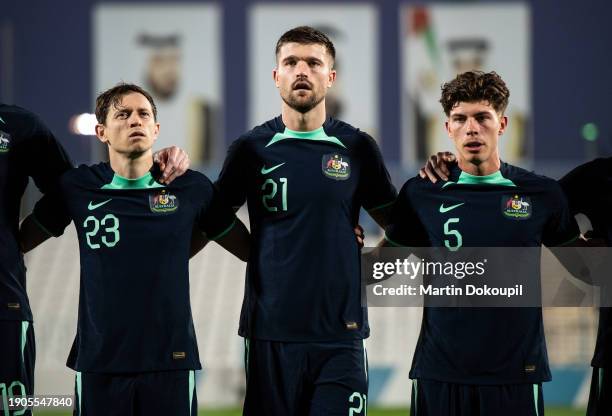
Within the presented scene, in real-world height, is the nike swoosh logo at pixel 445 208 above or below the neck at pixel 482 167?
below

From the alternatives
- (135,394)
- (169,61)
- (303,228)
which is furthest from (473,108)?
(169,61)

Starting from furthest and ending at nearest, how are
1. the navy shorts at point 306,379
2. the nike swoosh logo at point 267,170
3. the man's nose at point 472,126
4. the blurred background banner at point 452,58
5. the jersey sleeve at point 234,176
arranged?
the blurred background banner at point 452,58, the jersey sleeve at point 234,176, the nike swoosh logo at point 267,170, the man's nose at point 472,126, the navy shorts at point 306,379

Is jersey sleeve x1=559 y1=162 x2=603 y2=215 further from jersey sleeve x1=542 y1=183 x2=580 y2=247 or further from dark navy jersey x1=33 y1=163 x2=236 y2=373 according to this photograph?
dark navy jersey x1=33 y1=163 x2=236 y2=373

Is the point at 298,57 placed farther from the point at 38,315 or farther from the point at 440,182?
the point at 38,315

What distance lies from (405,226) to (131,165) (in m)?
1.24

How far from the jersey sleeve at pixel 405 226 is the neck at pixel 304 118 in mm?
502

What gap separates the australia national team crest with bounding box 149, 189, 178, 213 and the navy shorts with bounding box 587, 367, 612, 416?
1.97 m

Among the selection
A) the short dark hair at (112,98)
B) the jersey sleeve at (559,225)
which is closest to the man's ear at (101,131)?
the short dark hair at (112,98)

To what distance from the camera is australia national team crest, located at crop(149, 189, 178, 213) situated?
4422 millimetres

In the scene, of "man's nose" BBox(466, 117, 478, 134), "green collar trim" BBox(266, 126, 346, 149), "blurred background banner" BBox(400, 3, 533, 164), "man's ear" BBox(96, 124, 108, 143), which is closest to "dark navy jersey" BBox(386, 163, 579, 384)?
"man's nose" BBox(466, 117, 478, 134)

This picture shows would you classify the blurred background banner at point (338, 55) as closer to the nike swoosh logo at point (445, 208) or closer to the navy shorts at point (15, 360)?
the nike swoosh logo at point (445, 208)

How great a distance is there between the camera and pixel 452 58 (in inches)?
516

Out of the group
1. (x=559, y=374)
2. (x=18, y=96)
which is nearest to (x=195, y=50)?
(x=18, y=96)

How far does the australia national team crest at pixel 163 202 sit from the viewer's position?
4422 mm
